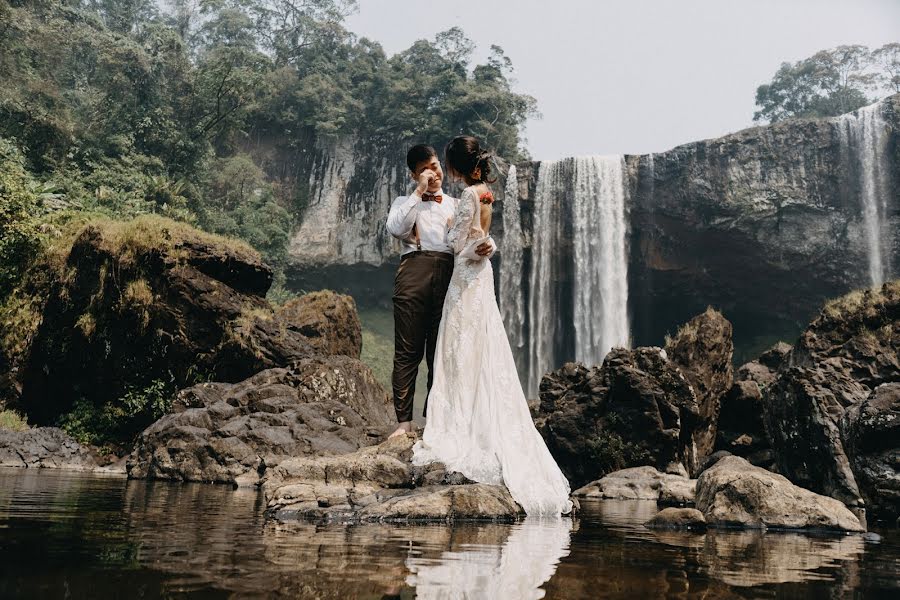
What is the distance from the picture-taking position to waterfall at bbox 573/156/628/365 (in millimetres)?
31750

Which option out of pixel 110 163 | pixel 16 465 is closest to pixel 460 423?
pixel 16 465

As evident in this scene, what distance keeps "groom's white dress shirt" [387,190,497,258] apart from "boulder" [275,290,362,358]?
1100 cm

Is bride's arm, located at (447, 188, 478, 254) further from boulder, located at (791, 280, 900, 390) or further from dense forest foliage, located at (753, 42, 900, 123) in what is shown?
dense forest foliage, located at (753, 42, 900, 123)

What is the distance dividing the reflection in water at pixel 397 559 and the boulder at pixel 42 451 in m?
7.04

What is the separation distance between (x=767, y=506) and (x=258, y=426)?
7094mm

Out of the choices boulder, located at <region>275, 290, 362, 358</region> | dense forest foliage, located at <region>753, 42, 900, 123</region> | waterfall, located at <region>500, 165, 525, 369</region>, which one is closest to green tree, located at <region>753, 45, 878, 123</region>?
dense forest foliage, located at <region>753, 42, 900, 123</region>

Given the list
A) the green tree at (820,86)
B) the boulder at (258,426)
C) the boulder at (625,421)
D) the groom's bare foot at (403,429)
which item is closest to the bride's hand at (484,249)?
the groom's bare foot at (403,429)

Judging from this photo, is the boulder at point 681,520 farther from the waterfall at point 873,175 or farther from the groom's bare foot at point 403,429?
the waterfall at point 873,175

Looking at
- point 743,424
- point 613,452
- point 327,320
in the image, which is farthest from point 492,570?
point 743,424

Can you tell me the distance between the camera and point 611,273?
1260 inches

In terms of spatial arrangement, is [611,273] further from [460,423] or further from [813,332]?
[460,423]

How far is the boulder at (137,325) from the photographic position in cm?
1461

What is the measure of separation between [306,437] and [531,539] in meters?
6.96

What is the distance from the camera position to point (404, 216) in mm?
5684
